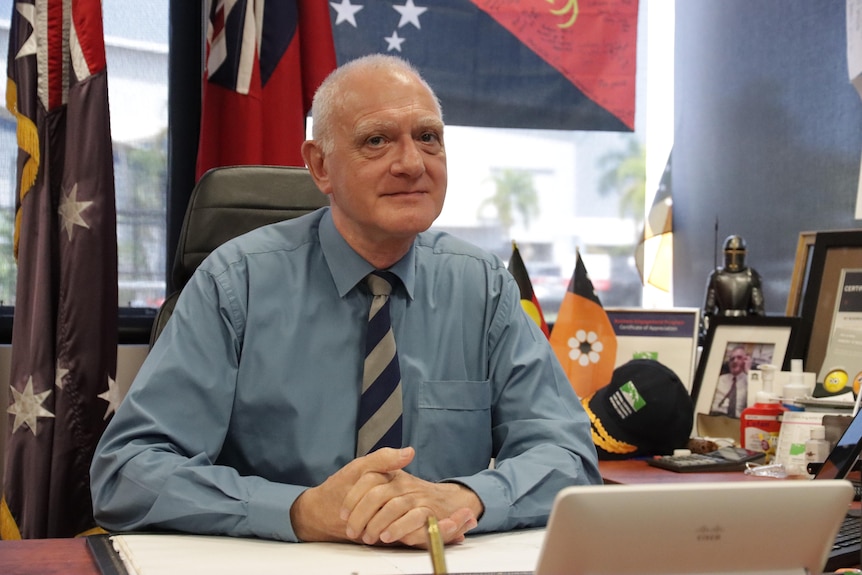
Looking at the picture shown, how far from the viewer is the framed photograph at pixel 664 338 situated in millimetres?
→ 2277

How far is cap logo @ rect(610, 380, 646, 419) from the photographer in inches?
72.0

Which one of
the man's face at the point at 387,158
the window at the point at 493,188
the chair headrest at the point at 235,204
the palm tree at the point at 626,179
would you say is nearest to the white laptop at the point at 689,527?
the man's face at the point at 387,158

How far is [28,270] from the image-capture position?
2242 millimetres

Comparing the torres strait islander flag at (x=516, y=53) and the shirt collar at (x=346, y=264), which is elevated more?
the torres strait islander flag at (x=516, y=53)

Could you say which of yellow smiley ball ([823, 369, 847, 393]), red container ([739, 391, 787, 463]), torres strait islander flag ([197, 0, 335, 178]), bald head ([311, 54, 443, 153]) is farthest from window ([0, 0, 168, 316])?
yellow smiley ball ([823, 369, 847, 393])

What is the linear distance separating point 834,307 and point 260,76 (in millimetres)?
1577

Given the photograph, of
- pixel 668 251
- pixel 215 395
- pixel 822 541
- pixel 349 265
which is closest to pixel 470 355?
pixel 349 265

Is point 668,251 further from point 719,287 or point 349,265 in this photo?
point 349,265

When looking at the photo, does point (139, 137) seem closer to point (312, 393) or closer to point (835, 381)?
point (312, 393)

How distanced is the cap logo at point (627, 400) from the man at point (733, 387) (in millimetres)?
375

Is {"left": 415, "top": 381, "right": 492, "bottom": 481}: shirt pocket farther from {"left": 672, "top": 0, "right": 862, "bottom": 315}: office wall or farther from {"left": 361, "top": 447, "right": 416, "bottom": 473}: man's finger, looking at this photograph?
{"left": 672, "top": 0, "right": 862, "bottom": 315}: office wall

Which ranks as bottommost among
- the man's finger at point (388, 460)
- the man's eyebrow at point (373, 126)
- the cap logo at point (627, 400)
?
the cap logo at point (627, 400)

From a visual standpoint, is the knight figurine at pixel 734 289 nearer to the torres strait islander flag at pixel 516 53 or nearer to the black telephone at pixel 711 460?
the black telephone at pixel 711 460

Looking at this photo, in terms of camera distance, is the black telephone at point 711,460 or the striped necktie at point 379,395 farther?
the black telephone at point 711,460
